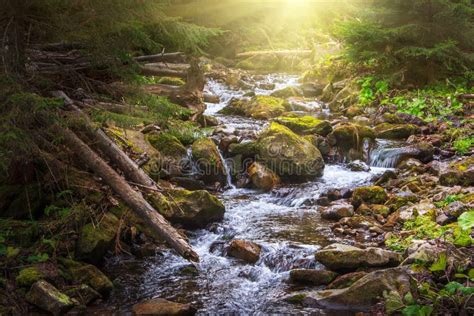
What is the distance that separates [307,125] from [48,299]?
28.3ft

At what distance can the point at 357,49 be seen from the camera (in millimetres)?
14453

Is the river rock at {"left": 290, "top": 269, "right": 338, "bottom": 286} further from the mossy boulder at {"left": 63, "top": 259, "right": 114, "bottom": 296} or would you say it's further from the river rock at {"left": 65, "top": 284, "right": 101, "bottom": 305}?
the river rock at {"left": 65, "top": 284, "right": 101, "bottom": 305}

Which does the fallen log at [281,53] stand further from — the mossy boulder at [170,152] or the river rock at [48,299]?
the river rock at [48,299]

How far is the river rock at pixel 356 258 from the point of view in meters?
5.71

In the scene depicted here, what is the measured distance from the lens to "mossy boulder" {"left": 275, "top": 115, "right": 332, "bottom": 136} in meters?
11.7

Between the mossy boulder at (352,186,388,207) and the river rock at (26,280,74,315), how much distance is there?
5601 mm

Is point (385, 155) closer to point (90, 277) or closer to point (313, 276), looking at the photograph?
point (313, 276)

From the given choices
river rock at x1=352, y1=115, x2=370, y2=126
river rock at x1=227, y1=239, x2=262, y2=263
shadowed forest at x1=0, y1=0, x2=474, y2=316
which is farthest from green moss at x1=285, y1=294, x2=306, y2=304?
river rock at x1=352, y1=115, x2=370, y2=126

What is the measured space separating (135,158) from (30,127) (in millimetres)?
2630

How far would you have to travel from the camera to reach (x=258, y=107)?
14625mm

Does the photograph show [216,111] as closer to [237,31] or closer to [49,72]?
[49,72]

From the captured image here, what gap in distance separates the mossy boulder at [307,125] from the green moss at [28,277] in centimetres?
824

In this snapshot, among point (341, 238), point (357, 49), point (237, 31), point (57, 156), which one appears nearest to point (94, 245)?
point (57, 156)

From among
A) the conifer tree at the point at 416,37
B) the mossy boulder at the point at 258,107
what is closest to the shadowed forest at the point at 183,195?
the conifer tree at the point at 416,37
